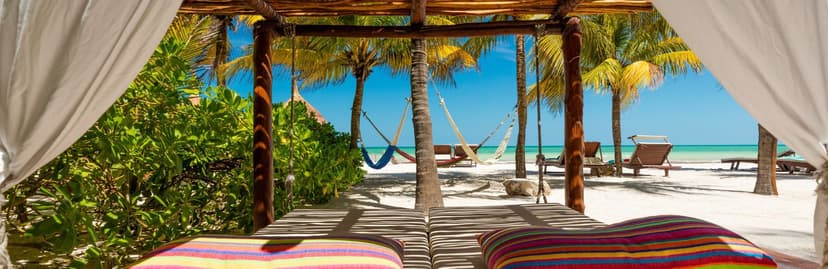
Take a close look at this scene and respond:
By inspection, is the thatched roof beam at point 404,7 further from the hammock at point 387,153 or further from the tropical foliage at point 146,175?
the hammock at point 387,153

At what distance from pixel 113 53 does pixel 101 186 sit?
3.84 ft

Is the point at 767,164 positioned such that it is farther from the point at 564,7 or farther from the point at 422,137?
the point at 564,7

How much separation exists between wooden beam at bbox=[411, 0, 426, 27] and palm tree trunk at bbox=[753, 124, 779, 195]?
4597 mm

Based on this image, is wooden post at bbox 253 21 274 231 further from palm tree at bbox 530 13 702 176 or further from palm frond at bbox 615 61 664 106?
palm frond at bbox 615 61 664 106

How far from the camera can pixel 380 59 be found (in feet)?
27.9

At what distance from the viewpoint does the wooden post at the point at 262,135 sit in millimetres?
2203

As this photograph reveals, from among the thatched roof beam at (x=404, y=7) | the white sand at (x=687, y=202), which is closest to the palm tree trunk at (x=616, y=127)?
the white sand at (x=687, y=202)

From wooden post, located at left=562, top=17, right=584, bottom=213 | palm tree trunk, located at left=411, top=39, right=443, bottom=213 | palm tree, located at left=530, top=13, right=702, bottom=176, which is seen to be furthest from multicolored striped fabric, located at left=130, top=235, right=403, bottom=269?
palm tree, located at left=530, top=13, right=702, bottom=176

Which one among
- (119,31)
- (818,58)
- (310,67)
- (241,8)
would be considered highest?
(310,67)

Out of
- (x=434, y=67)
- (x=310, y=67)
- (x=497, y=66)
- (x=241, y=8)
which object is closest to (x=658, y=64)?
(x=434, y=67)

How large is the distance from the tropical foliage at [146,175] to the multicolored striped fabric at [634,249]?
1.44 meters

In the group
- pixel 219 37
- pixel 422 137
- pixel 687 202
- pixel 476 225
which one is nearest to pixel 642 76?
pixel 687 202

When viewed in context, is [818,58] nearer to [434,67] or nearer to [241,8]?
[241,8]

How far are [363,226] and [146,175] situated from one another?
45.0 inches
